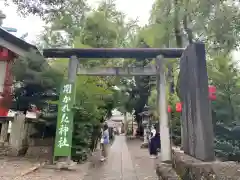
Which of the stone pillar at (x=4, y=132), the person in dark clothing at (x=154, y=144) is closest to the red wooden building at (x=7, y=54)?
the stone pillar at (x=4, y=132)

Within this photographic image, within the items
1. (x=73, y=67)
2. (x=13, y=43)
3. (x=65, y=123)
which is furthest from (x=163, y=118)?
(x=13, y=43)

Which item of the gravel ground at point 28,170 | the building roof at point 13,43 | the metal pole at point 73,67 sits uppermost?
the building roof at point 13,43

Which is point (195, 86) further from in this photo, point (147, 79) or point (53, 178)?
point (147, 79)

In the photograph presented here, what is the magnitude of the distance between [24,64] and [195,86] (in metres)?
8.25

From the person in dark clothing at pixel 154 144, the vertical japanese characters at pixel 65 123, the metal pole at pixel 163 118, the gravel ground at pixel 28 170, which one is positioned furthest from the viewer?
the person in dark clothing at pixel 154 144

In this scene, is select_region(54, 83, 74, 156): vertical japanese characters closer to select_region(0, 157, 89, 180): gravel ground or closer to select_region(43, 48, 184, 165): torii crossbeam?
select_region(43, 48, 184, 165): torii crossbeam

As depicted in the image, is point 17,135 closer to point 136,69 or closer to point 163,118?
point 136,69

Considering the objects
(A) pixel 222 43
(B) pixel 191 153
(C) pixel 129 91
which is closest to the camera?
(B) pixel 191 153

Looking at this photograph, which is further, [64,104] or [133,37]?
[133,37]

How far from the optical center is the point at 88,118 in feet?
37.4

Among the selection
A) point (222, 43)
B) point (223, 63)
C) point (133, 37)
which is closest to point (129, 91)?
point (133, 37)

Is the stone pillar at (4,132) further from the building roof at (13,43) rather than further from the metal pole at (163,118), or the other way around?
the metal pole at (163,118)

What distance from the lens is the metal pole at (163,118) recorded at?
30.1 ft

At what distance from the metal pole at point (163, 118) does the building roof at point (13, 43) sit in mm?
6349
